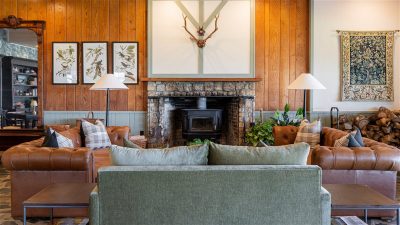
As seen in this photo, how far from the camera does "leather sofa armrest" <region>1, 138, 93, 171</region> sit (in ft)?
12.1

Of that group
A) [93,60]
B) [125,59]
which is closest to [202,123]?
[125,59]

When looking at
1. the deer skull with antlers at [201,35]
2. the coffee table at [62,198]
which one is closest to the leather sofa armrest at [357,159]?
the coffee table at [62,198]

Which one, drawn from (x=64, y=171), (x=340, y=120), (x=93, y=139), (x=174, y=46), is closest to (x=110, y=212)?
(x=64, y=171)

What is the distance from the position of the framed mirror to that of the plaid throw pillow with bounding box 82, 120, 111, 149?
2587 mm

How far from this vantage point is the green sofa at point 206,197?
2404 mm

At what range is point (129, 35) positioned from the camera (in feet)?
24.5

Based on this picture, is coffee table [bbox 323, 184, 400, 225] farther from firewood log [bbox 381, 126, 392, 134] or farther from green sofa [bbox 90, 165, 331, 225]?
firewood log [bbox 381, 126, 392, 134]

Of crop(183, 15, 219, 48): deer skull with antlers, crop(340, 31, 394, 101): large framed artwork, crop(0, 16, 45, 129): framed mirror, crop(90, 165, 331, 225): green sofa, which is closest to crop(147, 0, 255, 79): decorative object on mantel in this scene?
crop(183, 15, 219, 48): deer skull with antlers

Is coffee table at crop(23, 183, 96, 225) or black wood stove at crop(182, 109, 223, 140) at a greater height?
black wood stove at crop(182, 109, 223, 140)

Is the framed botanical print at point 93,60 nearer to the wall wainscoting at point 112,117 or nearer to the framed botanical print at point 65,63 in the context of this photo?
the framed botanical print at point 65,63

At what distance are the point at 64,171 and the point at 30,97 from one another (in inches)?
223

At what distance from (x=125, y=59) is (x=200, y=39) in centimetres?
147

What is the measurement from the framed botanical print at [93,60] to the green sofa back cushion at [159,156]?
203 inches

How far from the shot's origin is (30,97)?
8.80 m
